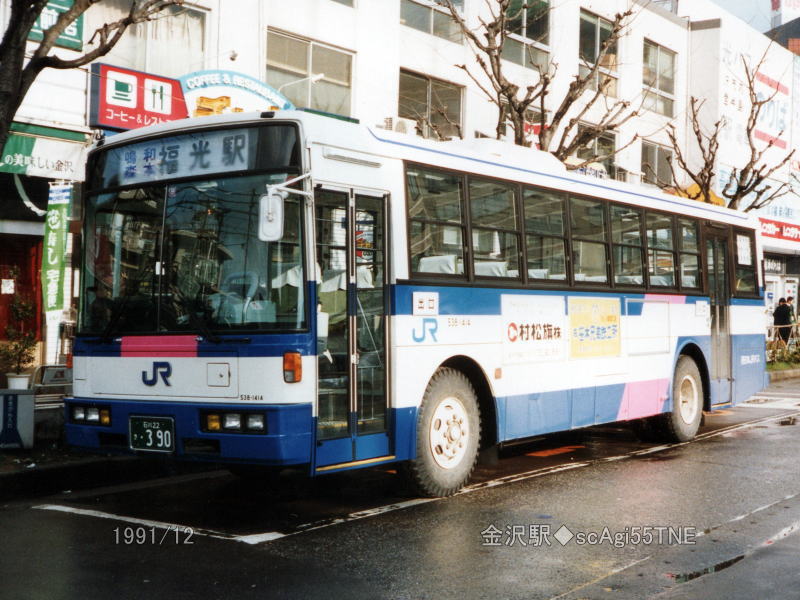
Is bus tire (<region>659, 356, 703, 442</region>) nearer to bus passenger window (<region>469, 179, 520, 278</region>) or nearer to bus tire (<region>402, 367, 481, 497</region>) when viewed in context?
bus passenger window (<region>469, 179, 520, 278</region>)

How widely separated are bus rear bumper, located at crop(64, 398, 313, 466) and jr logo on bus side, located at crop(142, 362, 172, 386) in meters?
0.16

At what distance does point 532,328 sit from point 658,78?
23.2m

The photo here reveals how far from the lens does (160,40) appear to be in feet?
51.5

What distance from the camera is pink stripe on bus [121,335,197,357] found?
6809 millimetres

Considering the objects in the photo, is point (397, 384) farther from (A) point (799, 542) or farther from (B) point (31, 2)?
(B) point (31, 2)

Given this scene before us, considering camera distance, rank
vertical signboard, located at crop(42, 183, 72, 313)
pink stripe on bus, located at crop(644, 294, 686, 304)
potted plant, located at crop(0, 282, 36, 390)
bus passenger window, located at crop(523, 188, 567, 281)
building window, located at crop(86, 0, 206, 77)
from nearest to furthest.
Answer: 1. bus passenger window, located at crop(523, 188, 567, 281)
2. pink stripe on bus, located at crop(644, 294, 686, 304)
3. potted plant, located at crop(0, 282, 36, 390)
4. vertical signboard, located at crop(42, 183, 72, 313)
5. building window, located at crop(86, 0, 206, 77)

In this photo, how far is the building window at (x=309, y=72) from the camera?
17.4 m

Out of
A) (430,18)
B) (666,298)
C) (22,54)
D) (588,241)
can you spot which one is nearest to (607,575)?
(588,241)

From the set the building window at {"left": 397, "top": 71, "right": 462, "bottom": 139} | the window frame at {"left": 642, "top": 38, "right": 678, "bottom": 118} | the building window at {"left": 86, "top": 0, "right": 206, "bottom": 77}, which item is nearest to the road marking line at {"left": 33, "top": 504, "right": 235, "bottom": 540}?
the building window at {"left": 86, "top": 0, "right": 206, "bottom": 77}

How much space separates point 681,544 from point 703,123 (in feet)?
90.7

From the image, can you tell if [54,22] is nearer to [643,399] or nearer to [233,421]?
[233,421]

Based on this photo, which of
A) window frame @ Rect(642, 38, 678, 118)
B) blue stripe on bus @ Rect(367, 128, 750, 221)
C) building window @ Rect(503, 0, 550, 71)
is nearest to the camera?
blue stripe on bus @ Rect(367, 128, 750, 221)

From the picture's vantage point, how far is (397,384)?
736 centimetres

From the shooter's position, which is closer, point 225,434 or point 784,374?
point 225,434
